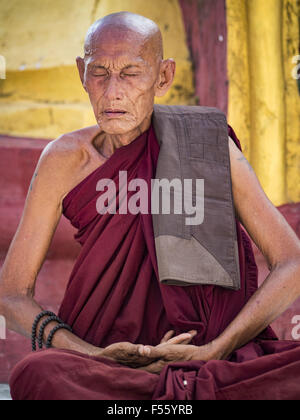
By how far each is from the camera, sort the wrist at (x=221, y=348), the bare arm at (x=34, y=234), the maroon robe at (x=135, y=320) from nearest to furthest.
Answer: the maroon robe at (x=135, y=320), the wrist at (x=221, y=348), the bare arm at (x=34, y=234)

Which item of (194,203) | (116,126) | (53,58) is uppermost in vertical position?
(53,58)

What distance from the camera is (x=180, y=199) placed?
10.4ft

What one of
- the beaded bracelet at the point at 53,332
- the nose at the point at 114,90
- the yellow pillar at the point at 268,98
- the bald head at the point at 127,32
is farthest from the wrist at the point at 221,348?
the yellow pillar at the point at 268,98

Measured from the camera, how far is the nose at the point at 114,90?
3105 mm

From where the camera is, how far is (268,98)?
15.4 feet

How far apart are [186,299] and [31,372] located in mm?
626

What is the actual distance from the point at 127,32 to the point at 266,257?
940 mm

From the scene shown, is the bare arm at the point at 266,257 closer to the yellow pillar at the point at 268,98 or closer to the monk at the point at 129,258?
the monk at the point at 129,258

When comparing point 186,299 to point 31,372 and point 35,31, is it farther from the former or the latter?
point 35,31

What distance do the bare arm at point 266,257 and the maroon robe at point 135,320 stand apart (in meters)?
0.06

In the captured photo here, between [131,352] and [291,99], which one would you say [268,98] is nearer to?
[291,99]

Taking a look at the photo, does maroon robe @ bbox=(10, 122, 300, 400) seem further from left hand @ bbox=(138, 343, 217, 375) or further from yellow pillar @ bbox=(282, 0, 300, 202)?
yellow pillar @ bbox=(282, 0, 300, 202)

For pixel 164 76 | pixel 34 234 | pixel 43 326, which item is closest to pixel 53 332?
pixel 43 326

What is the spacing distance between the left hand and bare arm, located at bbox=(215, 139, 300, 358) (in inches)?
1.8
